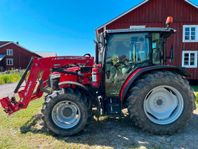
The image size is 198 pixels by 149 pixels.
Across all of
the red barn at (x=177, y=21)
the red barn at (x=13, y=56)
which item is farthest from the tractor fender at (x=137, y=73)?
the red barn at (x=13, y=56)

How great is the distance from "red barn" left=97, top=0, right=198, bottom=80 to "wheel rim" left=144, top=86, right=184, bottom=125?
1389cm

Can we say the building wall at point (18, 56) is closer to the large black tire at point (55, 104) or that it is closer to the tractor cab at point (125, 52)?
the large black tire at point (55, 104)

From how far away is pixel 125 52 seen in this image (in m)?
5.07

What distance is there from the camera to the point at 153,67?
4840 millimetres

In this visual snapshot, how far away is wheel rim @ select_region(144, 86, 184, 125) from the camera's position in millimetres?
4973

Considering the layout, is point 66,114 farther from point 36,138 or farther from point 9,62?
point 9,62

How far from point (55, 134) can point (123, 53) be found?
2.43 m

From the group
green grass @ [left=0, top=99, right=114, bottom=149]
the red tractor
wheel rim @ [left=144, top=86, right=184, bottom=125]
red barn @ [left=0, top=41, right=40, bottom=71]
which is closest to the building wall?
red barn @ [left=0, top=41, right=40, bottom=71]

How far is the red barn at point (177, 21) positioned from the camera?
59.5 feet

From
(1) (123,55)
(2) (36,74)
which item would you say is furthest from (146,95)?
(2) (36,74)

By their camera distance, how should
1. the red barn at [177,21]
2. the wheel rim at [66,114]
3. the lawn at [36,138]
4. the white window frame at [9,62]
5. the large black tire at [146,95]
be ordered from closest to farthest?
the lawn at [36,138] → the large black tire at [146,95] → the wheel rim at [66,114] → the red barn at [177,21] → the white window frame at [9,62]

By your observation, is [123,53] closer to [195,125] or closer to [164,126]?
[164,126]

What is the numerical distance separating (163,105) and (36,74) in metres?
3.22

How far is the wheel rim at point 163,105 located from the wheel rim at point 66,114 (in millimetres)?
1616
